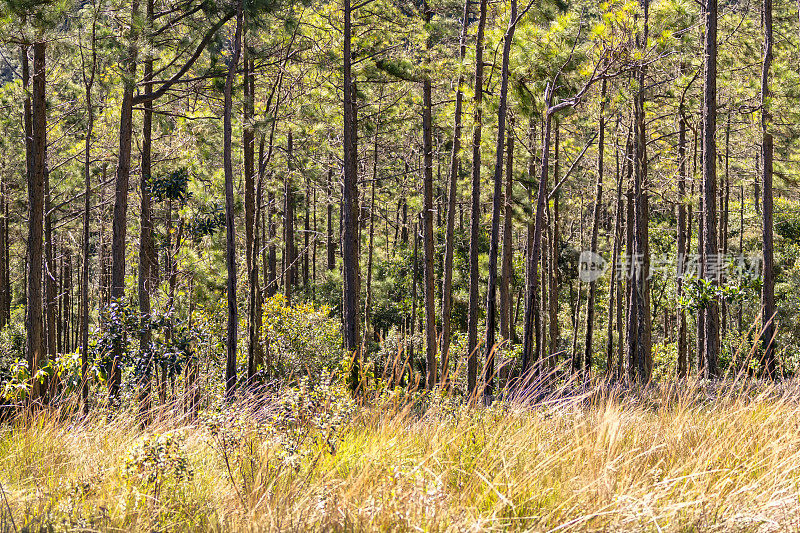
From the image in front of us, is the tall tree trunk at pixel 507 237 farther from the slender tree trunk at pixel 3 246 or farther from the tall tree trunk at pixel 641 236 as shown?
the slender tree trunk at pixel 3 246

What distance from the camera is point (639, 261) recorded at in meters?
14.1

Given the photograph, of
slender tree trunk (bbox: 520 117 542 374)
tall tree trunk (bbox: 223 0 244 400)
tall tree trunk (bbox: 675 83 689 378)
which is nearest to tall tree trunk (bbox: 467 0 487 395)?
slender tree trunk (bbox: 520 117 542 374)

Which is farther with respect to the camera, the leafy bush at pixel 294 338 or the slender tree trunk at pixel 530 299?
the leafy bush at pixel 294 338

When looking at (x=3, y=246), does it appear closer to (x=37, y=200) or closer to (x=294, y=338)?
(x=294, y=338)

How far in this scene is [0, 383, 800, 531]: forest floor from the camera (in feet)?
7.76

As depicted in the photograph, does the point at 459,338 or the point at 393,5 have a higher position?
the point at 393,5

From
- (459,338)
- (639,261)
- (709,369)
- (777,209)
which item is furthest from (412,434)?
(777,209)

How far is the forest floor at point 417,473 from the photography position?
2.37 metres

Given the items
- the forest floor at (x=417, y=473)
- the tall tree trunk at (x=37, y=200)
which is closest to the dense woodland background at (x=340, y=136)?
the tall tree trunk at (x=37, y=200)

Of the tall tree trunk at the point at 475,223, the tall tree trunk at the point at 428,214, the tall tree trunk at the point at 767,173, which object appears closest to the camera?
the tall tree trunk at the point at 475,223

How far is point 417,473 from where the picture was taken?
257cm

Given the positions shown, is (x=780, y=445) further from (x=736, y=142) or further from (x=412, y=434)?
(x=736, y=142)

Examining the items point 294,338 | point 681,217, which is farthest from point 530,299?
point 681,217

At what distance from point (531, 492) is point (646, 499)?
0.45m
